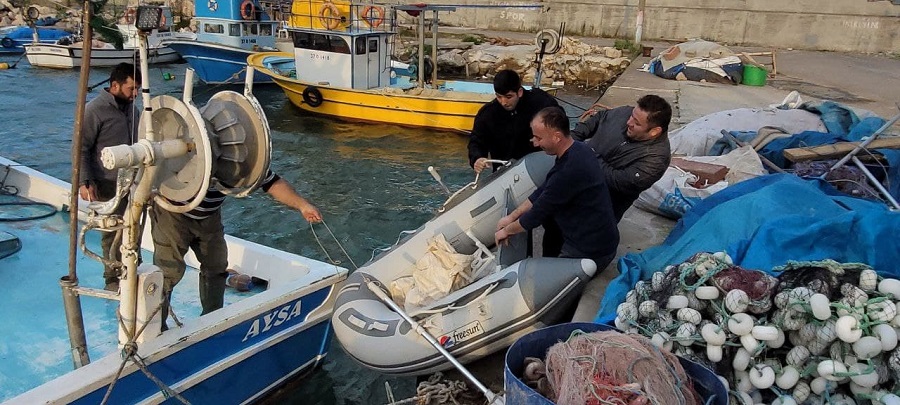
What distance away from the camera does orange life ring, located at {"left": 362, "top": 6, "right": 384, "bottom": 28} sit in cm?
1317

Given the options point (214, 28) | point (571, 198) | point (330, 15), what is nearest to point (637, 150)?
point (571, 198)

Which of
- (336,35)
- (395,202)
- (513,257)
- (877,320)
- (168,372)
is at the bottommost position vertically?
(395,202)

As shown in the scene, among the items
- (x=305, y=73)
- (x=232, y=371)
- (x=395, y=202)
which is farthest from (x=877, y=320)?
(x=305, y=73)

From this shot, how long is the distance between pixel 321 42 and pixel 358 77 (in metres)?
1.09

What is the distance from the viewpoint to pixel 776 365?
2.85 meters

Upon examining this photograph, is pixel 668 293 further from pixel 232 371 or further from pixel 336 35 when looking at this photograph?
pixel 336 35

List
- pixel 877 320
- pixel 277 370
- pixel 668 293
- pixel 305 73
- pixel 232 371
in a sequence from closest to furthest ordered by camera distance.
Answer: pixel 877 320 → pixel 668 293 → pixel 232 371 → pixel 277 370 → pixel 305 73

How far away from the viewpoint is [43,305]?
4176mm

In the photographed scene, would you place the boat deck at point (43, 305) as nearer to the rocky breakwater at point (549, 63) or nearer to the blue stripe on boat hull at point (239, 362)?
the blue stripe on boat hull at point (239, 362)

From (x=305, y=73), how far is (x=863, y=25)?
20.8 meters

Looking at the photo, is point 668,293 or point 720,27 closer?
point 668,293

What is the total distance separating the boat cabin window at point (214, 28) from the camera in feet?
59.9

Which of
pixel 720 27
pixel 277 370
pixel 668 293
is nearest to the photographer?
pixel 668 293

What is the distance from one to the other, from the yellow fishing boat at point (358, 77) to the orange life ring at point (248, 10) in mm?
5201
